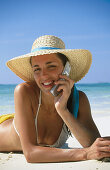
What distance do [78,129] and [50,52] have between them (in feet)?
3.23

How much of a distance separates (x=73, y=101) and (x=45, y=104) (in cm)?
42

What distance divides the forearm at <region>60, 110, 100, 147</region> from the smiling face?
420 millimetres

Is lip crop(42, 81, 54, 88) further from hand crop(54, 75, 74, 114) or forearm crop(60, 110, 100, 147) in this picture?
forearm crop(60, 110, 100, 147)

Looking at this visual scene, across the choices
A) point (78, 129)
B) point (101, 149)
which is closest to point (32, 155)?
point (78, 129)

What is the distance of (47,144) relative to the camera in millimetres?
3588

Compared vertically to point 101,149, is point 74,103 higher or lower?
higher

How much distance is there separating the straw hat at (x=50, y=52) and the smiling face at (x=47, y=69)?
0.31 feet

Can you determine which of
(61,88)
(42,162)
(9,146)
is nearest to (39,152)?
(42,162)

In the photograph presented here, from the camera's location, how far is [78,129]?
296 cm

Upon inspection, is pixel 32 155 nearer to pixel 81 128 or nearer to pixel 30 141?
pixel 30 141

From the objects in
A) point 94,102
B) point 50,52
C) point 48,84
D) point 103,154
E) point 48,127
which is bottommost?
point 94,102

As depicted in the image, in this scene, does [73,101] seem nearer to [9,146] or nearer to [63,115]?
[63,115]

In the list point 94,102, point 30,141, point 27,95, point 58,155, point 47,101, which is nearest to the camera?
point 58,155

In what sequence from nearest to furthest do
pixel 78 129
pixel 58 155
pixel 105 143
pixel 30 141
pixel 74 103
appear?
pixel 105 143
pixel 58 155
pixel 30 141
pixel 78 129
pixel 74 103
